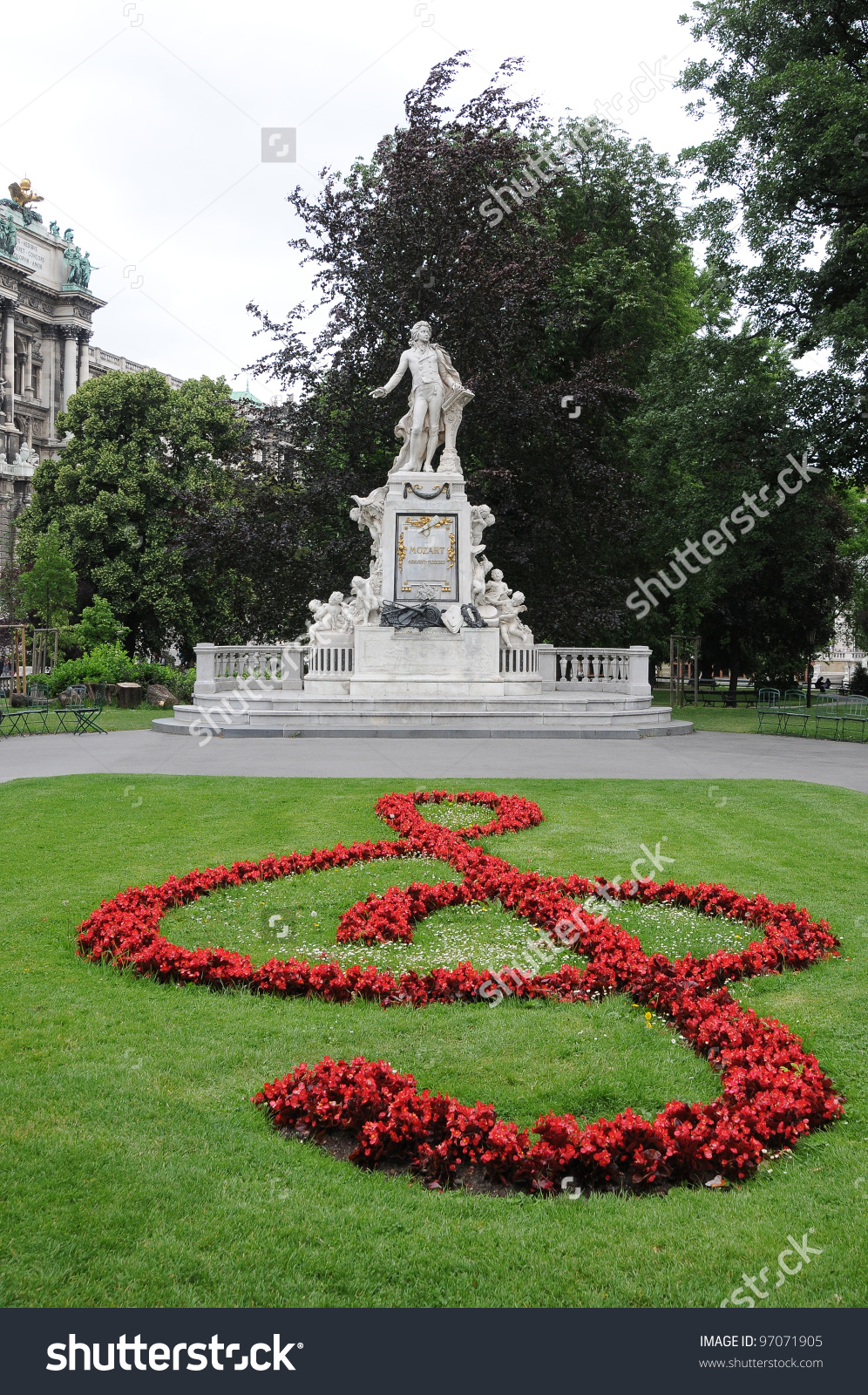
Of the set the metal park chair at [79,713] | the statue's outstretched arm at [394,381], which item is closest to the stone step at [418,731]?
the metal park chair at [79,713]

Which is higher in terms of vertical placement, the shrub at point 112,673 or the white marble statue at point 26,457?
the white marble statue at point 26,457

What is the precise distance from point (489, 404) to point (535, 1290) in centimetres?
2775

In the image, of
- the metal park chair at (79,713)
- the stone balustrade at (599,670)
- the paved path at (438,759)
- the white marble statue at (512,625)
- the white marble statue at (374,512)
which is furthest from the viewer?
the white marble statue at (374,512)

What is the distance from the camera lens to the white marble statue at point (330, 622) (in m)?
21.4

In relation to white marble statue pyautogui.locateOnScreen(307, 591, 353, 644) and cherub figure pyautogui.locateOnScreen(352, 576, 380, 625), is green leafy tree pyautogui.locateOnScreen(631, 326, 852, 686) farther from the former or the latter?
white marble statue pyautogui.locateOnScreen(307, 591, 353, 644)

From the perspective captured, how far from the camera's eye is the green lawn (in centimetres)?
288

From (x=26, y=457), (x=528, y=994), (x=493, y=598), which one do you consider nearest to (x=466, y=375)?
(x=493, y=598)

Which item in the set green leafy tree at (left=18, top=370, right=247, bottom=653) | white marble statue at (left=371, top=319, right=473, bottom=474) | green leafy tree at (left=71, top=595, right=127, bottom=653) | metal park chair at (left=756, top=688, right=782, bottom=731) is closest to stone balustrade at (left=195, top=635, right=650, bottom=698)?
metal park chair at (left=756, top=688, right=782, bottom=731)

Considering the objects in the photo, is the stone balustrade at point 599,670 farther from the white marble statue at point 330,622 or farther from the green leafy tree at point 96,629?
the green leafy tree at point 96,629

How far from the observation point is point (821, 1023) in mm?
4816

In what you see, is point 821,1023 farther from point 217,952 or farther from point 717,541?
point 717,541

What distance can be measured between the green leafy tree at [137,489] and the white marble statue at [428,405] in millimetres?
19643

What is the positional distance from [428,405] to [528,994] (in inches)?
733

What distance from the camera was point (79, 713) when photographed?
19.1m
